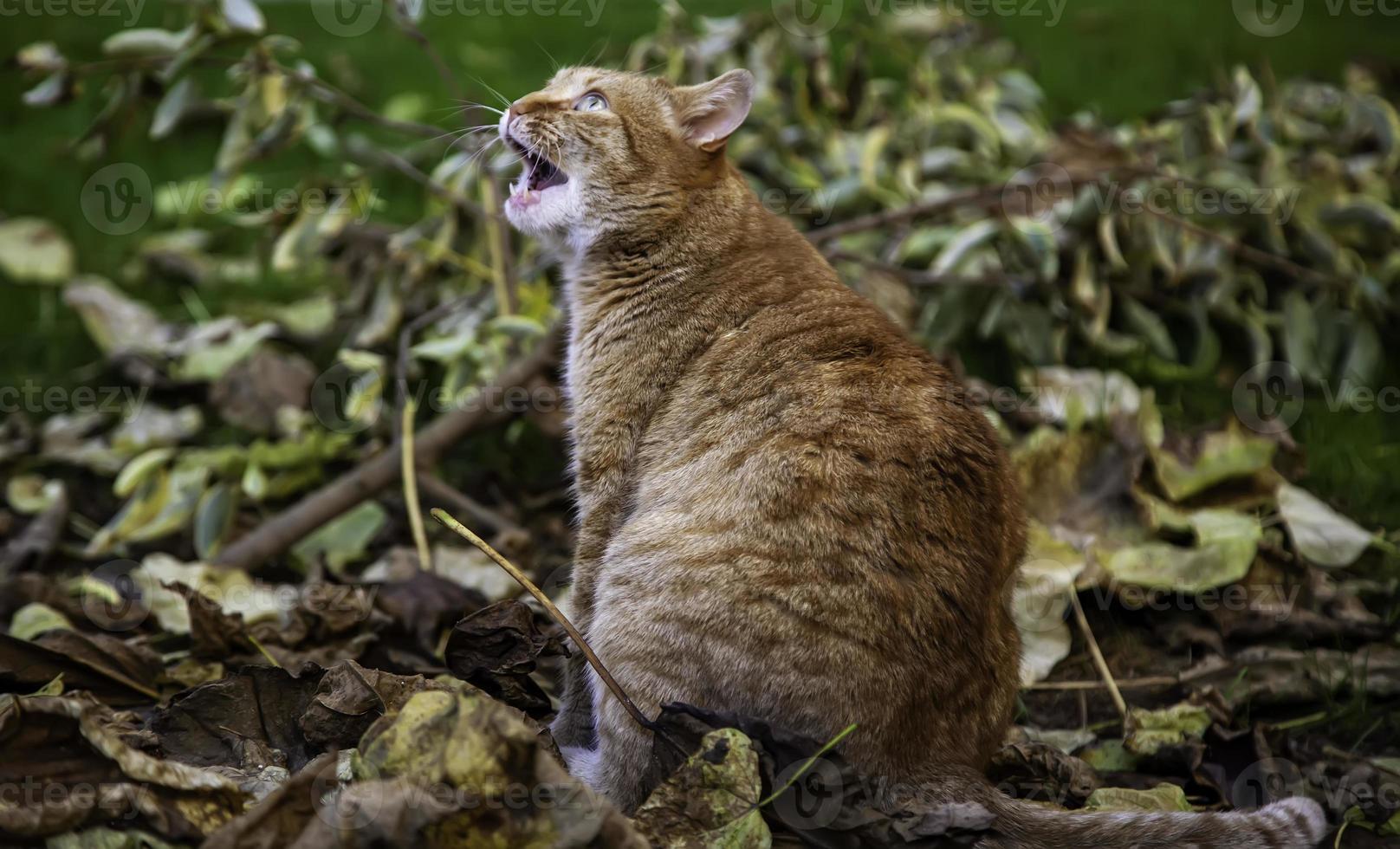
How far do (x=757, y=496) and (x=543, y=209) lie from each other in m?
1.03

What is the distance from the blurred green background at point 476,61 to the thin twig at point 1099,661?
266 cm

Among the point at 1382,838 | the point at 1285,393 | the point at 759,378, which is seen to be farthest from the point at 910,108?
the point at 1382,838

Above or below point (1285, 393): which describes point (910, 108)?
above

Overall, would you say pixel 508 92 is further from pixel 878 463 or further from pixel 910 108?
pixel 878 463

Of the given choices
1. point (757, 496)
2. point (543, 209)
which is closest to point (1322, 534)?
point (757, 496)

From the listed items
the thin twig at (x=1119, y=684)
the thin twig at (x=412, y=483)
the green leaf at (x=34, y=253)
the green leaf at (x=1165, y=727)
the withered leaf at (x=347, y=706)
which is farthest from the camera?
the green leaf at (x=34, y=253)

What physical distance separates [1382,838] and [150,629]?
3056 mm

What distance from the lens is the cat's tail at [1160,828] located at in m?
2.08

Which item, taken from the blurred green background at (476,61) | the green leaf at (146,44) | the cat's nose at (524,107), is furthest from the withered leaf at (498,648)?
the blurred green background at (476,61)

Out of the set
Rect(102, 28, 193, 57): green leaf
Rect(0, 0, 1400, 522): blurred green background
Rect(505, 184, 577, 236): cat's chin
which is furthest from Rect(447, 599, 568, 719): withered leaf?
Rect(0, 0, 1400, 522): blurred green background

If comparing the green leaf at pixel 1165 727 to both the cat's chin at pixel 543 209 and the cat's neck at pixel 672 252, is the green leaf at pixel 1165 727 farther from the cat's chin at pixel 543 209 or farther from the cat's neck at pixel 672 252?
the cat's chin at pixel 543 209

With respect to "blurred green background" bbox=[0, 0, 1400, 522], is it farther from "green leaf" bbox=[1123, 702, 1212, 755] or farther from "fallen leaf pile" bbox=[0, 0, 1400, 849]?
"green leaf" bbox=[1123, 702, 1212, 755]

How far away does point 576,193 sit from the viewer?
2.87m

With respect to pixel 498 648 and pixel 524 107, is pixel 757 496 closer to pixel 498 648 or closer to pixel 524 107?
pixel 498 648
